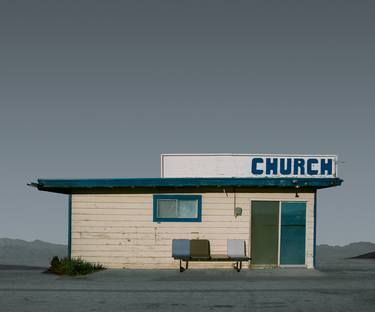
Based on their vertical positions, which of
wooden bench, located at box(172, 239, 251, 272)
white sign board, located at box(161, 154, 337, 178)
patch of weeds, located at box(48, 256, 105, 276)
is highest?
white sign board, located at box(161, 154, 337, 178)

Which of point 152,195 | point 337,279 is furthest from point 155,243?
point 337,279

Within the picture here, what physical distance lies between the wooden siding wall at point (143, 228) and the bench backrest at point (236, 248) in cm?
25

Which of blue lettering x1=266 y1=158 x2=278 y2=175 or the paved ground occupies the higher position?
blue lettering x1=266 y1=158 x2=278 y2=175

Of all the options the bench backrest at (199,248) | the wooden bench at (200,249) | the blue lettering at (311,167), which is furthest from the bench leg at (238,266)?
the blue lettering at (311,167)

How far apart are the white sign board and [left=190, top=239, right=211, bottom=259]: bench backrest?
8.73 ft

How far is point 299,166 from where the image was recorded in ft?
74.4

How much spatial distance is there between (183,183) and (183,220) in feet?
4.82

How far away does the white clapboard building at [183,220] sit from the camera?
21484 mm

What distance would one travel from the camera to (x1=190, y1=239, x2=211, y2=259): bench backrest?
21.1 m

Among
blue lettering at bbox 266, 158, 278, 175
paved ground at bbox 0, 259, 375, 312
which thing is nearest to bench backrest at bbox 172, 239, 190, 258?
paved ground at bbox 0, 259, 375, 312

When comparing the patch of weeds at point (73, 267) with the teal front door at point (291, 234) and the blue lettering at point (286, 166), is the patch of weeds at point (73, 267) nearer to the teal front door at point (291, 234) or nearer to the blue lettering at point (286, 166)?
the teal front door at point (291, 234)

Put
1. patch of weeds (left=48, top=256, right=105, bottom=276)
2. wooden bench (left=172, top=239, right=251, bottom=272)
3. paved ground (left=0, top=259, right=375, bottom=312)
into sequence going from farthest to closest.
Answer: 1. wooden bench (left=172, top=239, right=251, bottom=272)
2. patch of weeds (left=48, top=256, right=105, bottom=276)
3. paved ground (left=0, top=259, right=375, bottom=312)

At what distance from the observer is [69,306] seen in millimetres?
13164

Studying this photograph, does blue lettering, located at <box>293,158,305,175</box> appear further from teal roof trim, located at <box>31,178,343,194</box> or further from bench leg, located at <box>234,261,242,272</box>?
bench leg, located at <box>234,261,242,272</box>
